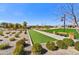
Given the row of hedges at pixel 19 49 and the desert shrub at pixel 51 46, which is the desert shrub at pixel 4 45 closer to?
the row of hedges at pixel 19 49

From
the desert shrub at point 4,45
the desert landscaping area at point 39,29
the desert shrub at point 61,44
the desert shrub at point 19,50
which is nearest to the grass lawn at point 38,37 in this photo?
the desert landscaping area at point 39,29

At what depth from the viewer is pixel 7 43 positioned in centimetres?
339

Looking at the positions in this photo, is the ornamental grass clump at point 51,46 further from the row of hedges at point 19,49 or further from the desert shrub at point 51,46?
the row of hedges at point 19,49

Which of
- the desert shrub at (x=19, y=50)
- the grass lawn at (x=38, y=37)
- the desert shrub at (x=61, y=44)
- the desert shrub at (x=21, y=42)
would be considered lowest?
the desert shrub at (x=19, y=50)

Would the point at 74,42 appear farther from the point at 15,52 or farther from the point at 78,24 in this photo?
the point at 15,52

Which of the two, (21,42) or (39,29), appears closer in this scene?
(21,42)

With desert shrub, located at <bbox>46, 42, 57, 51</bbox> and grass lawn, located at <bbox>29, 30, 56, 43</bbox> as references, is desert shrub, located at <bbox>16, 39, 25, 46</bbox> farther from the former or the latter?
desert shrub, located at <bbox>46, 42, 57, 51</bbox>

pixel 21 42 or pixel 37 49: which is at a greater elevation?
pixel 21 42

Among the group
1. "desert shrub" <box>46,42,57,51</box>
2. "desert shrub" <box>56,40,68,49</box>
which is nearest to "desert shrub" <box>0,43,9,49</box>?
"desert shrub" <box>46,42,57,51</box>

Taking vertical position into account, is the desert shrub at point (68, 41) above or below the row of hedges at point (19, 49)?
above

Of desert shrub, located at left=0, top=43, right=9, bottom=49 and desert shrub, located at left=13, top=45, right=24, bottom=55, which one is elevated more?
desert shrub, located at left=0, top=43, right=9, bottom=49


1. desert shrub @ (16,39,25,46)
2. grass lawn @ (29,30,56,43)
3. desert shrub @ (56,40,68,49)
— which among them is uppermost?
grass lawn @ (29,30,56,43)

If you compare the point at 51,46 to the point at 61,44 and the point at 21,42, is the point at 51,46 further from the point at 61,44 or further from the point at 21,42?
the point at 21,42

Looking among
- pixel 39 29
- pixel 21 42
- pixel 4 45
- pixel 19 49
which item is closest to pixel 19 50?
pixel 19 49
